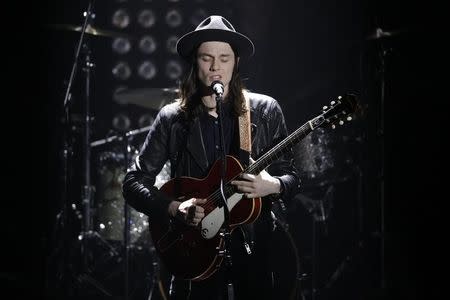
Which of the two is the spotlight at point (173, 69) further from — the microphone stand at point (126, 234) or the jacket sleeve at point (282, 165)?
the jacket sleeve at point (282, 165)

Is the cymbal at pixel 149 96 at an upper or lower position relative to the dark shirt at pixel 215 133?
upper

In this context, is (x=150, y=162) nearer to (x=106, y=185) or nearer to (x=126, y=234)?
(x=126, y=234)

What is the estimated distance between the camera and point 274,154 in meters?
3.16

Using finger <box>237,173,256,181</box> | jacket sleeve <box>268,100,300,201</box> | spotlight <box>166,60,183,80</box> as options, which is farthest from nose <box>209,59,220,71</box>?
spotlight <box>166,60,183,80</box>

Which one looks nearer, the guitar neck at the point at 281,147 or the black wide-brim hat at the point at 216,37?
the guitar neck at the point at 281,147

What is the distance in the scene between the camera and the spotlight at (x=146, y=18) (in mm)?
6922

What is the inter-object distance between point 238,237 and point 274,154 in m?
0.48

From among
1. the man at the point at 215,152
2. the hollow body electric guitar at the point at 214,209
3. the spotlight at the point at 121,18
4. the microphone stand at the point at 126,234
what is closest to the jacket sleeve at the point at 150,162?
the man at the point at 215,152

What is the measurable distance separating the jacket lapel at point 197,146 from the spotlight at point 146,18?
3.84 meters

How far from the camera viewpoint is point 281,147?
124 inches

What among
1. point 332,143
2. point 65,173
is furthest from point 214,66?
point 65,173

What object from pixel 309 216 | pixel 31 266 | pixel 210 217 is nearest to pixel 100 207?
pixel 31 266

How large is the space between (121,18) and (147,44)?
429 mm

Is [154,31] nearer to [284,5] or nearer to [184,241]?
[284,5]
